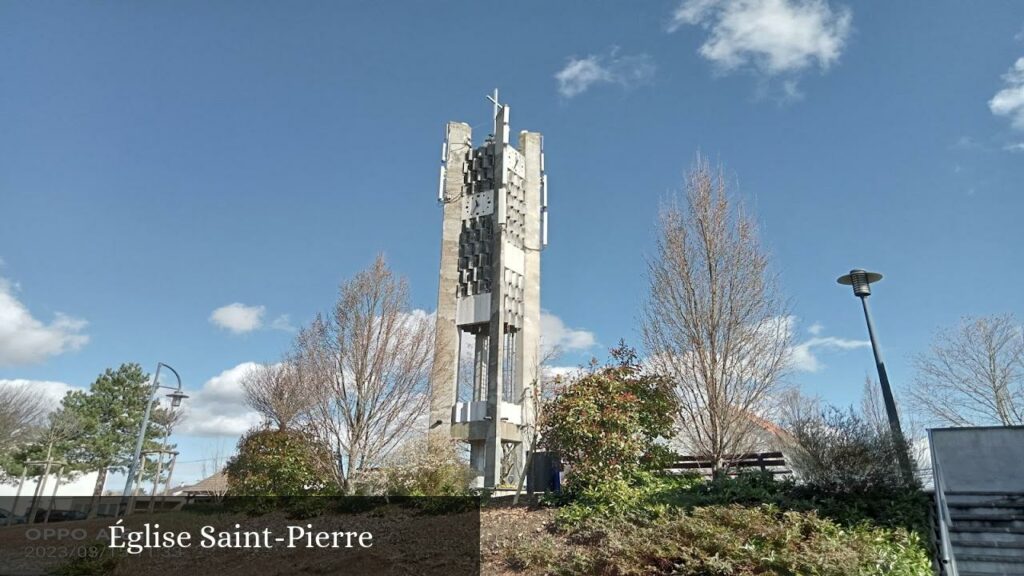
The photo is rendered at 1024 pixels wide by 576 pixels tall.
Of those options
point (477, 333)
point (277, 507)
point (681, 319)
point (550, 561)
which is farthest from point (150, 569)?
point (477, 333)

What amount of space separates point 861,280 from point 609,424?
198 inches

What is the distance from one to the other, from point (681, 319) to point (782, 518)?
5.12m

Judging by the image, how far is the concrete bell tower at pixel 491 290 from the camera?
64.6ft

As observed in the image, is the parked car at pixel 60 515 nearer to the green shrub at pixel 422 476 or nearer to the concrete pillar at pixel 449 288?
the concrete pillar at pixel 449 288

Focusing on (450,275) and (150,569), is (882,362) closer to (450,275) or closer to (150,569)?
(150,569)

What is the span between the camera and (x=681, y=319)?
11.9m

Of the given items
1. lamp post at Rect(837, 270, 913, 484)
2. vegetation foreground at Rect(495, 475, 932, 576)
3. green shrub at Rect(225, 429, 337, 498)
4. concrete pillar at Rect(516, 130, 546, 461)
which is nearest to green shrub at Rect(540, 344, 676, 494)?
vegetation foreground at Rect(495, 475, 932, 576)

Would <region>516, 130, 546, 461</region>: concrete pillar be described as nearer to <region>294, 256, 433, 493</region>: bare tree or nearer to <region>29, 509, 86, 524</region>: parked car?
<region>294, 256, 433, 493</region>: bare tree

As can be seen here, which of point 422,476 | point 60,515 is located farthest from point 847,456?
point 60,515

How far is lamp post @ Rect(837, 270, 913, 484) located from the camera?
27.2ft

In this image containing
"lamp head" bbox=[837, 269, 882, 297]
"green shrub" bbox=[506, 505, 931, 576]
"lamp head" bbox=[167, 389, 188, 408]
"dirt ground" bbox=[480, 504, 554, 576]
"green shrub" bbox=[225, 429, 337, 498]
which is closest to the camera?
"green shrub" bbox=[506, 505, 931, 576]
